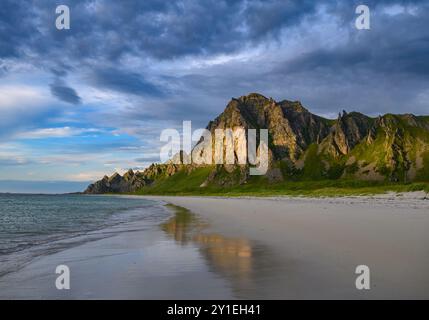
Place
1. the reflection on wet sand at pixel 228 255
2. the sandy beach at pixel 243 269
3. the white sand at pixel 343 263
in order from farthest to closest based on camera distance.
A: 1. the reflection on wet sand at pixel 228 255
2. the sandy beach at pixel 243 269
3. the white sand at pixel 343 263

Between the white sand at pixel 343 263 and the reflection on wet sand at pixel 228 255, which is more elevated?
the white sand at pixel 343 263

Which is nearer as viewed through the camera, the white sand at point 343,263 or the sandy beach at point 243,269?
the white sand at point 343,263

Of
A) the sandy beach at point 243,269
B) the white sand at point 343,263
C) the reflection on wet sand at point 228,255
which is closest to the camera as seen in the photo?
the white sand at point 343,263

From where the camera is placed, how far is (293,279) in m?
12.1

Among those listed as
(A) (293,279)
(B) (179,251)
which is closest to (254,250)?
(B) (179,251)

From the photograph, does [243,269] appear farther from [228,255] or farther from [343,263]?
[343,263]

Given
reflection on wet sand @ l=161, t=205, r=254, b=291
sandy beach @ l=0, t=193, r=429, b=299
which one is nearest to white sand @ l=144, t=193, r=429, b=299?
sandy beach @ l=0, t=193, r=429, b=299

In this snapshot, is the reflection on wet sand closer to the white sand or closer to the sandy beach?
the sandy beach

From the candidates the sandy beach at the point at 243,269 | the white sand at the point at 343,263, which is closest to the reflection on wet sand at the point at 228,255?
the sandy beach at the point at 243,269

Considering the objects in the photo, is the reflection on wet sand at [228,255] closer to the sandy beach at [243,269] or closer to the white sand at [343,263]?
the sandy beach at [243,269]
